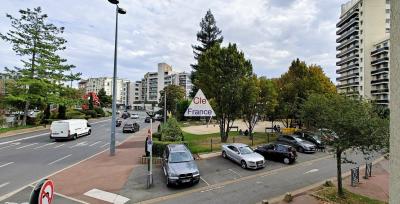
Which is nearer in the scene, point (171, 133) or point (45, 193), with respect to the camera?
point (45, 193)

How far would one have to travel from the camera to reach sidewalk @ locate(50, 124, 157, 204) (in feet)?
43.2

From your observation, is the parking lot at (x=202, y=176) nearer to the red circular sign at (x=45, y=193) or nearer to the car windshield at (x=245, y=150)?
the car windshield at (x=245, y=150)

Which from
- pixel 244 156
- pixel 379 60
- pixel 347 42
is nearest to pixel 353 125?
pixel 244 156

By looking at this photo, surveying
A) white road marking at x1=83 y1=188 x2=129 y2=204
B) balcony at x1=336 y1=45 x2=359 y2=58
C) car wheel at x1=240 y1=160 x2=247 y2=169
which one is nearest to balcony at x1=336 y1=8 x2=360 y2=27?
balcony at x1=336 y1=45 x2=359 y2=58

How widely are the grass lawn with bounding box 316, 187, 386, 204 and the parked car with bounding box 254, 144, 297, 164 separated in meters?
5.79

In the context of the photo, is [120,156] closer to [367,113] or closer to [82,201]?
[82,201]

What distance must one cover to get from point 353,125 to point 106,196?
458 inches

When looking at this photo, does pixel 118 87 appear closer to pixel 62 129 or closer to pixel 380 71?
pixel 380 71

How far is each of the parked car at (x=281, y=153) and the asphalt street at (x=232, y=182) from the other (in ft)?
1.78

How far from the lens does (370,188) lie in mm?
14109

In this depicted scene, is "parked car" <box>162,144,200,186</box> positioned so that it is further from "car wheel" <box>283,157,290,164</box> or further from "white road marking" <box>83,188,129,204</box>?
"car wheel" <box>283,157,290,164</box>

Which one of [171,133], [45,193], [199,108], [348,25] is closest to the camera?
[45,193]

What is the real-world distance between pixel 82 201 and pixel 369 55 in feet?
289

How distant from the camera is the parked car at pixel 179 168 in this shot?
13.4 metres
